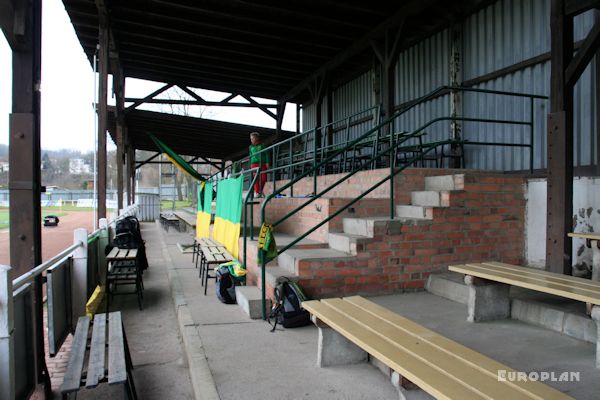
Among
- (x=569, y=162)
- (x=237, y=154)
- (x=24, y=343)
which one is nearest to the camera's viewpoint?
(x=24, y=343)

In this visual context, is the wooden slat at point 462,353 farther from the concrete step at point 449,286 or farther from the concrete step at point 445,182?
the concrete step at point 445,182

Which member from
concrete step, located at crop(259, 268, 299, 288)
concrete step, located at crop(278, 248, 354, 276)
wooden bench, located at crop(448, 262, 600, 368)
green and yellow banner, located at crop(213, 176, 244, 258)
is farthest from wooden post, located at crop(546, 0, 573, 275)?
green and yellow banner, located at crop(213, 176, 244, 258)

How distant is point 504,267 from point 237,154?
1769cm

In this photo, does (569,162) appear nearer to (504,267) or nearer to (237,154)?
(504,267)

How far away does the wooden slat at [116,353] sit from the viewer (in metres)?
2.53

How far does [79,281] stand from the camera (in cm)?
465

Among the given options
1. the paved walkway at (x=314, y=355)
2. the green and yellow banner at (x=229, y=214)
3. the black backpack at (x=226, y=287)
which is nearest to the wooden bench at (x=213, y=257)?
the green and yellow banner at (x=229, y=214)

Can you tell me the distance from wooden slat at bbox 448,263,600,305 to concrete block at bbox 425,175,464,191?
1.44 m

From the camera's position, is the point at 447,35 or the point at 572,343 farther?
the point at 447,35

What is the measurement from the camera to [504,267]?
3.84m

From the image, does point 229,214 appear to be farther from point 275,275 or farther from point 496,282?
point 496,282

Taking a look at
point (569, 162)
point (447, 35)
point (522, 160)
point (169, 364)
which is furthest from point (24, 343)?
point (447, 35)

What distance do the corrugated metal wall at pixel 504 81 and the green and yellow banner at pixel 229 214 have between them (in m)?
3.89

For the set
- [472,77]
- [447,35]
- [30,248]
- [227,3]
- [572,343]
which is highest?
[227,3]
